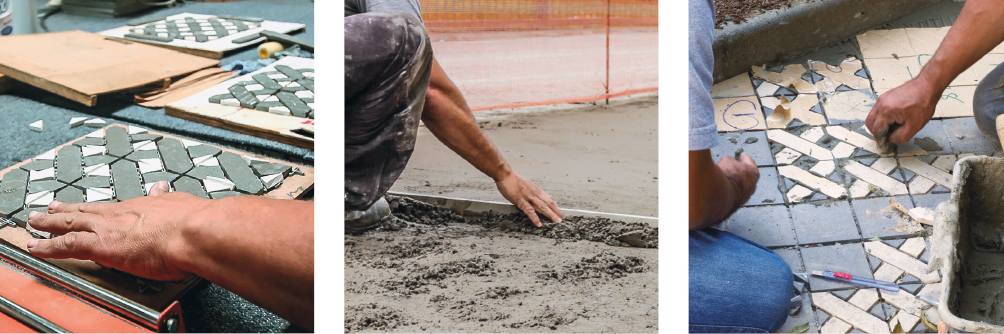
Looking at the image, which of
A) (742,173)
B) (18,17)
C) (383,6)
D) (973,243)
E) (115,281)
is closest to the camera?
(383,6)

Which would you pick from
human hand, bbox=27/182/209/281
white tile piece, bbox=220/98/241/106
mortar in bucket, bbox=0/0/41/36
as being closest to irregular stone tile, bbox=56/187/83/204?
human hand, bbox=27/182/209/281

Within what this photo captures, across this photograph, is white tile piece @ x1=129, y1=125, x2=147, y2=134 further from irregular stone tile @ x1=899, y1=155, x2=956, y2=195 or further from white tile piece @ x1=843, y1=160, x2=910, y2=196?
irregular stone tile @ x1=899, y1=155, x2=956, y2=195

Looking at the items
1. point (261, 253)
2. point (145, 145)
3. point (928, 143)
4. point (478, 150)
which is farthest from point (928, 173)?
point (145, 145)

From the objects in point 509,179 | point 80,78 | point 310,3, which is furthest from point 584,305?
point 310,3

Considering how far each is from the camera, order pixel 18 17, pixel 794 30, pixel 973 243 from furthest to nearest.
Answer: pixel 18 17 → pixel 794 30 → pixel 973 243

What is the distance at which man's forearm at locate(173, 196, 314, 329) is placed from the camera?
143 cm

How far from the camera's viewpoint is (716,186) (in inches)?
65.4

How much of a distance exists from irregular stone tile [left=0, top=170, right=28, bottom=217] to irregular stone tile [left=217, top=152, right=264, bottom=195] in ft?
1.73

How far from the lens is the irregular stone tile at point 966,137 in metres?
2.17

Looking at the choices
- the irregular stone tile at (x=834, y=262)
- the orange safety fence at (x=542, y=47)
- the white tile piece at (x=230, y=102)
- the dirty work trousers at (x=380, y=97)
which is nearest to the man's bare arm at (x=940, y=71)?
the irregular stone tile at (x=834, y=262)

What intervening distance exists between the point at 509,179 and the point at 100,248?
95 cm

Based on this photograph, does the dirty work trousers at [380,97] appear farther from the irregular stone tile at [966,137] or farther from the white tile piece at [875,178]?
the irregular stone tile at [966,137]

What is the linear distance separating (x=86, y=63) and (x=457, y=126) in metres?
2.14

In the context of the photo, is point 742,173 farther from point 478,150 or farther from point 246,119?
point 246,119
